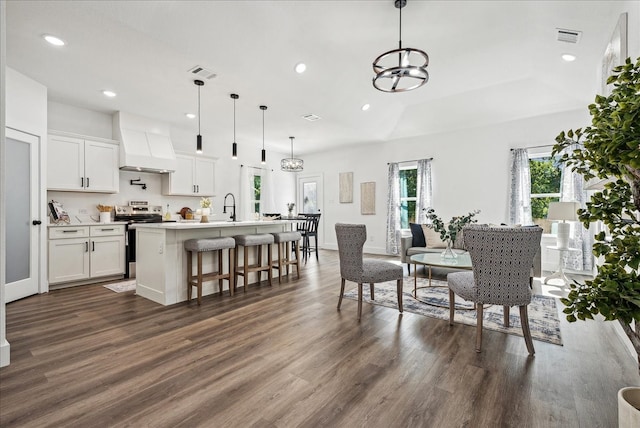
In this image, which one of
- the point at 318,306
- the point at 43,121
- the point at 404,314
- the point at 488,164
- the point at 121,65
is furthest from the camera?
the point at 488,164

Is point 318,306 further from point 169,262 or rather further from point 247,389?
point 169,262

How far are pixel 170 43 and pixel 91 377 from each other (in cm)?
340

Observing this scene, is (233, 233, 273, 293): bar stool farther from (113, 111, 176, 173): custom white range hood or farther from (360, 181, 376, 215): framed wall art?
(360, 181, 376, 215): framed wall art

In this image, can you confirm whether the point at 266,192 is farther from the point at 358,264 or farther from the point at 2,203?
the point at 2,203

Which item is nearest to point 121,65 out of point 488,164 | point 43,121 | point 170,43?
point 170,43

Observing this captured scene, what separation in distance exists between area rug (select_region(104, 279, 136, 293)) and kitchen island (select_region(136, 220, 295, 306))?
1.47 ft

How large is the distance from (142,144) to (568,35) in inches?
257

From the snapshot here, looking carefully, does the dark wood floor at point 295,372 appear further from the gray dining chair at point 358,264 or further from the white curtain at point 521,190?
the white curtain at point 521,190

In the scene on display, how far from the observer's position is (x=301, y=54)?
408 centimetres

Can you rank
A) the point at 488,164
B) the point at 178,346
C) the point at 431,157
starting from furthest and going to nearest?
the point at 431,157 → the point at 488,164 → the point at 178,346

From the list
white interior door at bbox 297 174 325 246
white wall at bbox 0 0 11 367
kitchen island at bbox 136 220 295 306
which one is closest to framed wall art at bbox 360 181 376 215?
white interior door at bbox 297 174 325 246

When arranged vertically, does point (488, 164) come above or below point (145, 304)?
above

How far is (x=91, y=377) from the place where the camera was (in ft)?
6.57

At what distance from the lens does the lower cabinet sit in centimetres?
426
